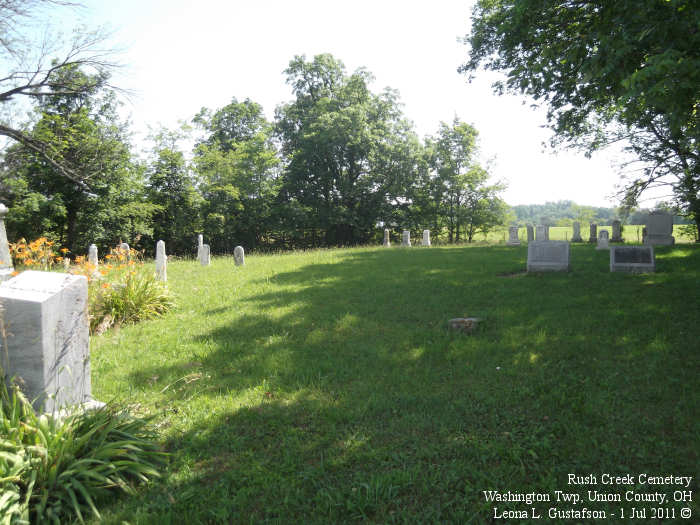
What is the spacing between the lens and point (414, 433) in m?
3.41

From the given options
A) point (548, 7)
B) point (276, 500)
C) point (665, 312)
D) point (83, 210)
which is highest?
point (548, 7)

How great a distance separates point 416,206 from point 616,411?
29.0 m

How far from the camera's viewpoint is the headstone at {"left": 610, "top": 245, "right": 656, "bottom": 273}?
370 inches

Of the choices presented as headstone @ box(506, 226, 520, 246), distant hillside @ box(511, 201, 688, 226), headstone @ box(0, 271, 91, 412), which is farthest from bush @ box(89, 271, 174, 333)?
distant hillside @ box(511, 201, 688, 226)

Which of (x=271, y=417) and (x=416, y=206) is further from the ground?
(x=416, y=206)

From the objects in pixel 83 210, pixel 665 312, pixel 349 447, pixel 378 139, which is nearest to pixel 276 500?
pixel 349 447

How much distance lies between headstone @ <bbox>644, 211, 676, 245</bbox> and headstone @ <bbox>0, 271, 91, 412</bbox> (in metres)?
19.6

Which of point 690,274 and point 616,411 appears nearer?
point 616,411

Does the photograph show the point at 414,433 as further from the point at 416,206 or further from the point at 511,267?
the point at 416,206

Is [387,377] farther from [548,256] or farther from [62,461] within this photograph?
[548,256]

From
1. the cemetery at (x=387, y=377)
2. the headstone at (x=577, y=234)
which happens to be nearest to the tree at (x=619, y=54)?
the cemetery at (x=387, y=377)

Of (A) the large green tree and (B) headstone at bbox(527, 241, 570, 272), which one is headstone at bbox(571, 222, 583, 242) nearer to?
(A) the large green tree

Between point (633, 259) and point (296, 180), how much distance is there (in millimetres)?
25713

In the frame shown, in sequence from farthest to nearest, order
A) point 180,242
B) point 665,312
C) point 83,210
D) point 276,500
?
point 180,242 < point 83,210 < point 665,312 < point 276,500
